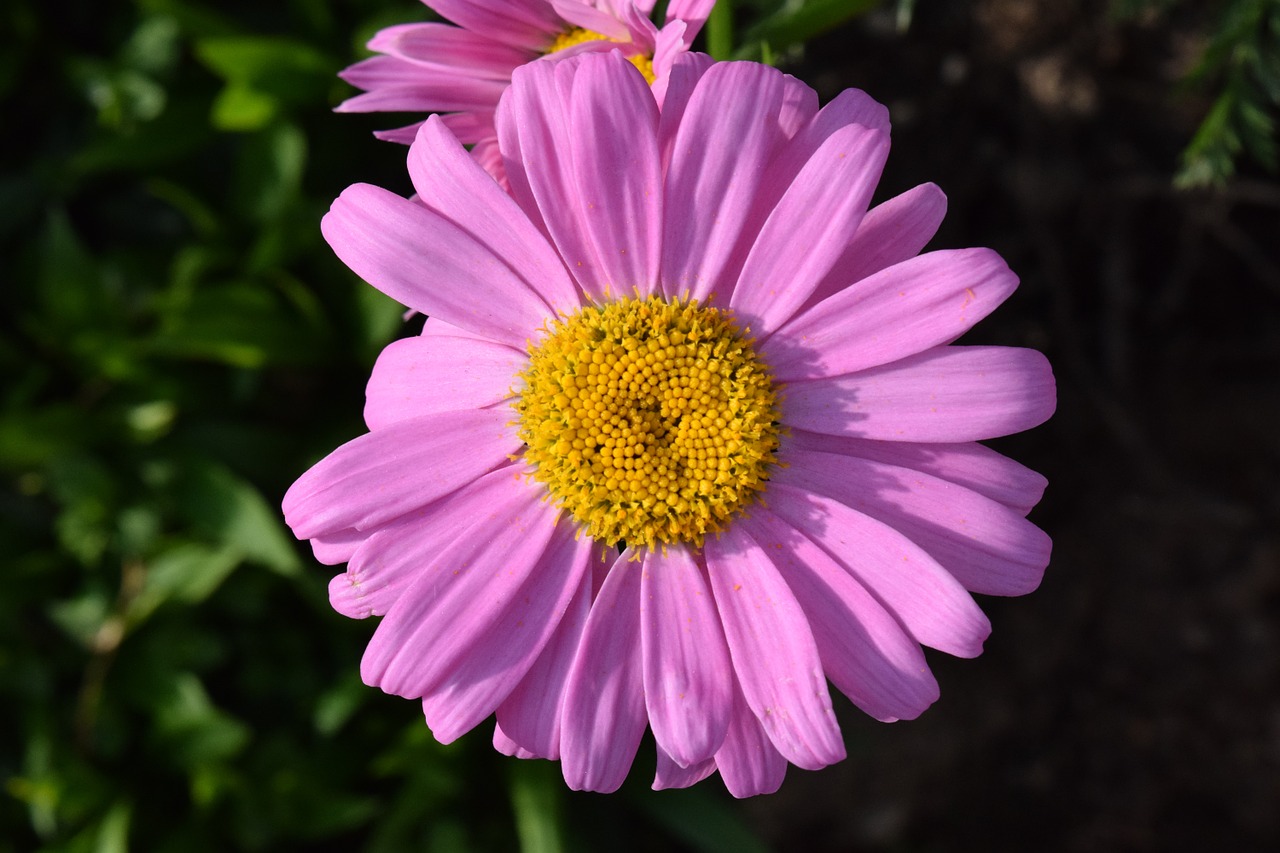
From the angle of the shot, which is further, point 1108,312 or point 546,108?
point 1108,312

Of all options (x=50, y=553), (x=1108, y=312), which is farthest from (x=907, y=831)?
(x=50, y=553)

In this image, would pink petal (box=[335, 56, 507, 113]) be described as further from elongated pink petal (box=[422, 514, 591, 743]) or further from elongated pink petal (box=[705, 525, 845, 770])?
elongated pink petal (box=[705, 525, 845, 770])

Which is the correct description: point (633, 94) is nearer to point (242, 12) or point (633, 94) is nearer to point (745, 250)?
point (745, 250)

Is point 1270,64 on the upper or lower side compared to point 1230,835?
upper

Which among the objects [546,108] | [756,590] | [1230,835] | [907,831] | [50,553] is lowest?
[907,831]

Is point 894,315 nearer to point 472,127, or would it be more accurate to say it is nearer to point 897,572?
point 897,572

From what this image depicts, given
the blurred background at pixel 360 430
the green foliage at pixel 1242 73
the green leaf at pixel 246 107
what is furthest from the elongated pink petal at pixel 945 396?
the green leaf at pixel 246 107
